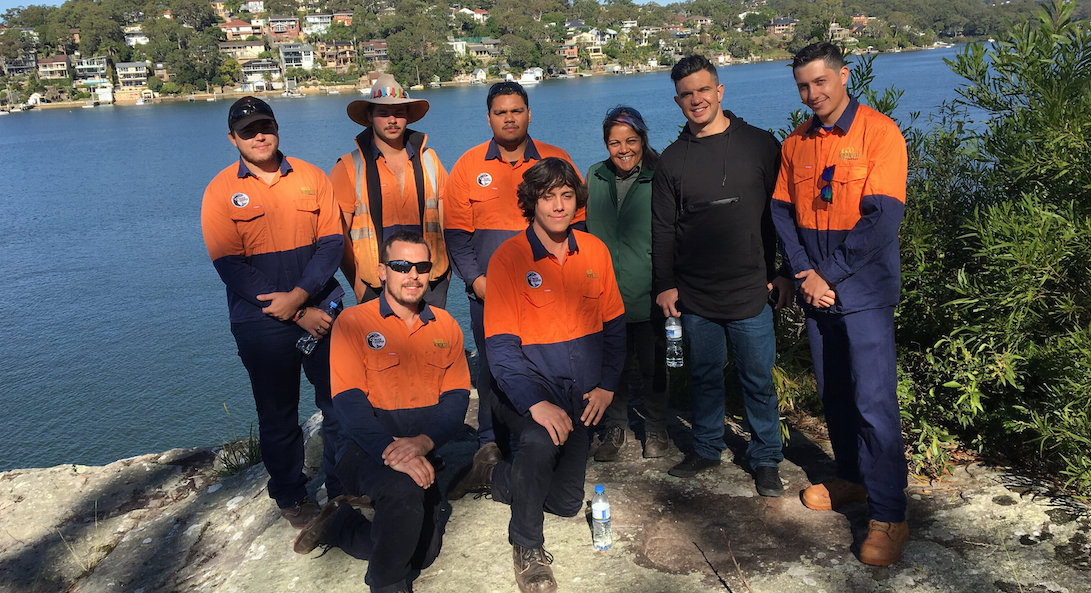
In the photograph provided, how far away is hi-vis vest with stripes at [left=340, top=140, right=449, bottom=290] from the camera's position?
4621 millimetres

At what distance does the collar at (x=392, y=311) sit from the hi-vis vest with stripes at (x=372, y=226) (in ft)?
2.79

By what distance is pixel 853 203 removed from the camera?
3.33m

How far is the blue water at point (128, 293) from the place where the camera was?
1273 centimetres

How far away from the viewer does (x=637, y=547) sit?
3.73 metres

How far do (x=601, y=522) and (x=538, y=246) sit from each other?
1410 mm

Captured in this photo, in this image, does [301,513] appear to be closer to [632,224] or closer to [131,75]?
[632,224]

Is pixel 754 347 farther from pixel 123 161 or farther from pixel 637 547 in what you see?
pixel 123 161

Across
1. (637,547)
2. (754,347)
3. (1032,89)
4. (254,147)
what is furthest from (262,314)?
(1032,89)

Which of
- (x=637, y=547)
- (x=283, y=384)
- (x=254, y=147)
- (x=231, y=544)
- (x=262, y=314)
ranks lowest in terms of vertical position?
(x=231, y=544)

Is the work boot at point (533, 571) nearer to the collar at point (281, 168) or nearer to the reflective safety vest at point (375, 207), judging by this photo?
the reflective safety vest at point (375, 207)

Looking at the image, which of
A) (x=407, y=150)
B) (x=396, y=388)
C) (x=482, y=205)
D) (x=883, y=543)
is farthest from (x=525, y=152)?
(x=883, y=543)

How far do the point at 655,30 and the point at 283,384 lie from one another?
498 ft

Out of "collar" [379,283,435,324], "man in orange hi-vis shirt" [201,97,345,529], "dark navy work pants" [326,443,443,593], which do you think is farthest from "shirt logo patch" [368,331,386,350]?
"man in orange hi-vis shirt" [201,97,345,529]

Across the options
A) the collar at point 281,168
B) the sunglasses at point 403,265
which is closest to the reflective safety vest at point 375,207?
the collar at point 281,168
